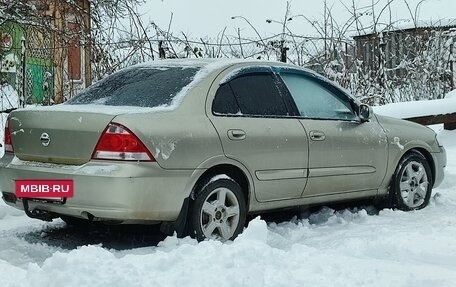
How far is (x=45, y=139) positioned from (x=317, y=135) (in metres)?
2.19

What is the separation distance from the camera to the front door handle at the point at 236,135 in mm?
5070

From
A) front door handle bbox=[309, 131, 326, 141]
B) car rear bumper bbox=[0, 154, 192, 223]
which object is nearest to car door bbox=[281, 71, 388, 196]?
front door handle bbox=[309, 131, 326, 141]

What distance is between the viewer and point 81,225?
5.82m

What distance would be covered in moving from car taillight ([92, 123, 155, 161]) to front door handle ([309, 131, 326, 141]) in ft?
5.27

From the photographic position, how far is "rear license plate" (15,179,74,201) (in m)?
4.66

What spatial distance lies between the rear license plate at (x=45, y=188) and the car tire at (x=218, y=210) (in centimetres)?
86

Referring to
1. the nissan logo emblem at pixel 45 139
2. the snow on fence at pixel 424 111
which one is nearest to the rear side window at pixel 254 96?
the nissan logo emblem at pixel 45 139

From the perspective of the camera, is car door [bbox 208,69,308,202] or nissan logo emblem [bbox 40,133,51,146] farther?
car door [bbox 208,69,308,202]

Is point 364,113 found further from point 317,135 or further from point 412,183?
point 412,183

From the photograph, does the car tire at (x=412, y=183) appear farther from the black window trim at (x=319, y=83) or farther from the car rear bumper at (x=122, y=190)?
the car rear bumper at (x=122, y=190)

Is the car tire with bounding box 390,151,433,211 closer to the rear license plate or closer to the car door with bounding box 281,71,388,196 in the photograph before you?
the car door with bounding box 281,71,388,196

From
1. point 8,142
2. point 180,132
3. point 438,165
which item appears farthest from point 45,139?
point 438,165

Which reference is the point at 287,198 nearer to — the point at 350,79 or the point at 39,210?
the point at 39,210

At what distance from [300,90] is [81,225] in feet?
7.08
